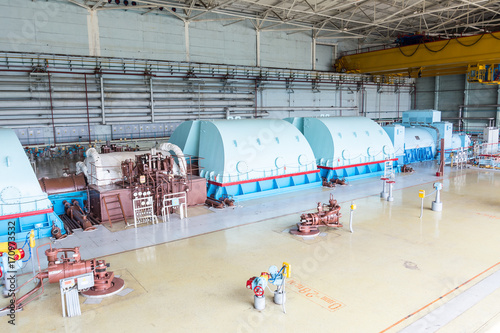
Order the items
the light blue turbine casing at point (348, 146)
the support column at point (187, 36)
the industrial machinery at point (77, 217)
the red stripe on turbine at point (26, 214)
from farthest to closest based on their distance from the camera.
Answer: the support column at point (187, 36), the light blue turbine casing at point (348, 146), the industrial machinery at point (77, 217), the red stripe on turbine at point (26, 214)

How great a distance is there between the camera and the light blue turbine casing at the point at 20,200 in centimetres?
881

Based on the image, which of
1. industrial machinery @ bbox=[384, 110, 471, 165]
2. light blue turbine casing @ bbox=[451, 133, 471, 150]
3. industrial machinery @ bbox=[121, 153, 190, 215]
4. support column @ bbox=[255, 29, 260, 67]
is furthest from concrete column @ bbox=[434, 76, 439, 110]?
industrial machinery @ bbox=[121, 153, 190, 215]

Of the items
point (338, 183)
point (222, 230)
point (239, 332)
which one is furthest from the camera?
point (338, 183)

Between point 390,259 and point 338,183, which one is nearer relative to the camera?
point 390,259

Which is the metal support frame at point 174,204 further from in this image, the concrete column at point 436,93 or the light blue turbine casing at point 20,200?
the concrete column at point 436,93

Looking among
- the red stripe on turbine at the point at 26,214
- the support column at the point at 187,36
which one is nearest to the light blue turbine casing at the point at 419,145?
the support column at the point at 187,36

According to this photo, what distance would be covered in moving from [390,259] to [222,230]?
4078 mm

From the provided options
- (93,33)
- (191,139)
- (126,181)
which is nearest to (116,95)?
(93,33)

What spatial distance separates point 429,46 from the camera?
23.5m

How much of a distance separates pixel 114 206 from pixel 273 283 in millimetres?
6203

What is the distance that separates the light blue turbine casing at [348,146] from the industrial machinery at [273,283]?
986 centimetres

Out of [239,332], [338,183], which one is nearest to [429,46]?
[338,183]

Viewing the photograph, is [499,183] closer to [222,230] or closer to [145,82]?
[222,230]

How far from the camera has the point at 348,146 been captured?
15.6m
